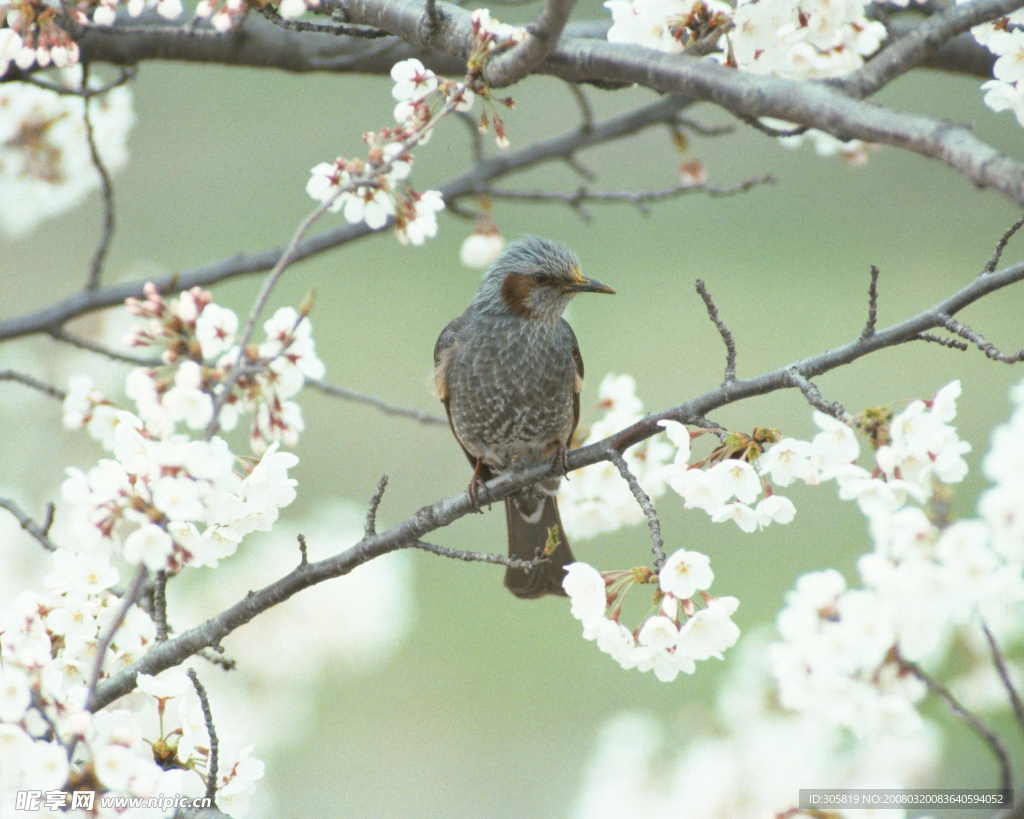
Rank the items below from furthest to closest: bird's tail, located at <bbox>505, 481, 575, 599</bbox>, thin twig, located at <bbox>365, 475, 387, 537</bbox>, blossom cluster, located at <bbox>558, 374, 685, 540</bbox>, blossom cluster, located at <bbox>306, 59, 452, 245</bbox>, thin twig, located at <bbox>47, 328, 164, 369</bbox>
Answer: bird's tail, located at <bbox>505, 481, 575, 599</bbox>, blossom cluster, located at <bbox>558, 374, 685, 540</bbox>, thin twig, located at <bbox>47, 328, 164, 369</bbox>, thin twig, located at <bbox>365, 475, 387, 537</bbox>, blossom cluster, located at <bbox>306, 59, 452, 245</bbox>

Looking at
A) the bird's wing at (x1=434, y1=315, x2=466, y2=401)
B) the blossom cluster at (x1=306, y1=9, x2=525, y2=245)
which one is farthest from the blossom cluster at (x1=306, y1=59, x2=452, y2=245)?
the bird's wing at (x1=434, y1=315, x2=466, y2=401)

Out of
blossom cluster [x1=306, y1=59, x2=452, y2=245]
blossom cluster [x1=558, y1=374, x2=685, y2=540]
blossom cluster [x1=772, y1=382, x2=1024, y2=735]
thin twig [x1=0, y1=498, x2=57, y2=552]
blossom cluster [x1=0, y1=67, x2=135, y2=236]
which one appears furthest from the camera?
blossom cluster [x1=0, y1=67, x2=135, y2=236]

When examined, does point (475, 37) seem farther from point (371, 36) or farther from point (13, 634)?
point (13, 634)

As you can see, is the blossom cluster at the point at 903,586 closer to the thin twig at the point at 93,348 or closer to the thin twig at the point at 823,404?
the thin twig at the point at 823,404

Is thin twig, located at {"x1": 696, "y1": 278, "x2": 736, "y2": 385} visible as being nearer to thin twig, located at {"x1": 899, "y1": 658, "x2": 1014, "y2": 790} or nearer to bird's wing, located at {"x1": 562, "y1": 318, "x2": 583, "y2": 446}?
thin twig, located at {"x1": 899, "y1": 658, "x2": 1014, "y2": 790}

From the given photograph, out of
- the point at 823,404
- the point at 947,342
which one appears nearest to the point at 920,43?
the point at 947,342

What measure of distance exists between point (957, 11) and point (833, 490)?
497 cm

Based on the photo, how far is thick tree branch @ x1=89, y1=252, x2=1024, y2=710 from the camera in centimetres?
134

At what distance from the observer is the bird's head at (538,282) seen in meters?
2.58

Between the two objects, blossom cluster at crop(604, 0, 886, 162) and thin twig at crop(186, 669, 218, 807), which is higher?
blossom cluster at crop(604, 0, 886, 162)

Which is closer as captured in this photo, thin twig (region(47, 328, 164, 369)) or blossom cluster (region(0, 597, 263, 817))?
blossom cluster (region(0, 597, 263, 817))

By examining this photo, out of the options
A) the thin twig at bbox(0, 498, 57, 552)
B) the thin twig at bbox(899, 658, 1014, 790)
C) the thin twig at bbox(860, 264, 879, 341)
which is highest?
the thin twig at bbox(0, 498, 57, 552)

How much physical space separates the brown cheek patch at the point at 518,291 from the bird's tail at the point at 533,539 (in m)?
0.48

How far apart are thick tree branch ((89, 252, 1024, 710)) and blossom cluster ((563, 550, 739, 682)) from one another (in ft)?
0.98
